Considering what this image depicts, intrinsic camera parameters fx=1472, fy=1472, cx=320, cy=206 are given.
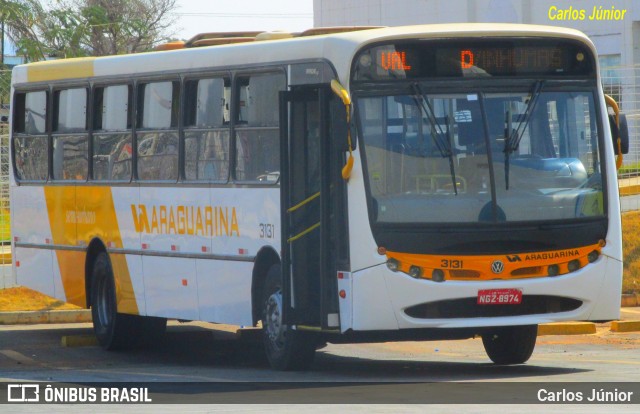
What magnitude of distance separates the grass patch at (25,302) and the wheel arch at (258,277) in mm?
6481

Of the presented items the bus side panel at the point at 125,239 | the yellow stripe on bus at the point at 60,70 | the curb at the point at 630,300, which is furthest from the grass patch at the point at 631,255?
the yellow stripe on bus at the point at 60,70

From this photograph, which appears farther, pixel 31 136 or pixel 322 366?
pixel 31 136

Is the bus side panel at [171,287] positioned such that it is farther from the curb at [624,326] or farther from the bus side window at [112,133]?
the curb at [624,326]

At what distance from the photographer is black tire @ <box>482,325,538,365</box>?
13.8 m

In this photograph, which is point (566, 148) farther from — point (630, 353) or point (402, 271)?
point (630, 353)

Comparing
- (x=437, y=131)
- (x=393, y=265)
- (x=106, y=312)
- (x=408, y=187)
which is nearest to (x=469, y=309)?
(x=393, y=265)

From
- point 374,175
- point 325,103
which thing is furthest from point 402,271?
point 325,103

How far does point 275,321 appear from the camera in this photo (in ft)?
44.2

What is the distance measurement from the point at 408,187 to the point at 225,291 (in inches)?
112

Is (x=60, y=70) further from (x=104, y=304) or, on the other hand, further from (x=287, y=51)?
(x=287, y=51)

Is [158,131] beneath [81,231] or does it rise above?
above

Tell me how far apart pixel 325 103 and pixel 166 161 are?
10.6 feet

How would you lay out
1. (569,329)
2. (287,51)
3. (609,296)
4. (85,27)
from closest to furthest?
(609,296) < (287,51) < (569,329) < (85,27)

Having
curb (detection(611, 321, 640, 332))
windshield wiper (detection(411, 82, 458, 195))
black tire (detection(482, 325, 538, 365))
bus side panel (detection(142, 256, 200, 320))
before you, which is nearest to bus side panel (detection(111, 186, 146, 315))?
bus side panel (detection(142, 256, 200, 320))
